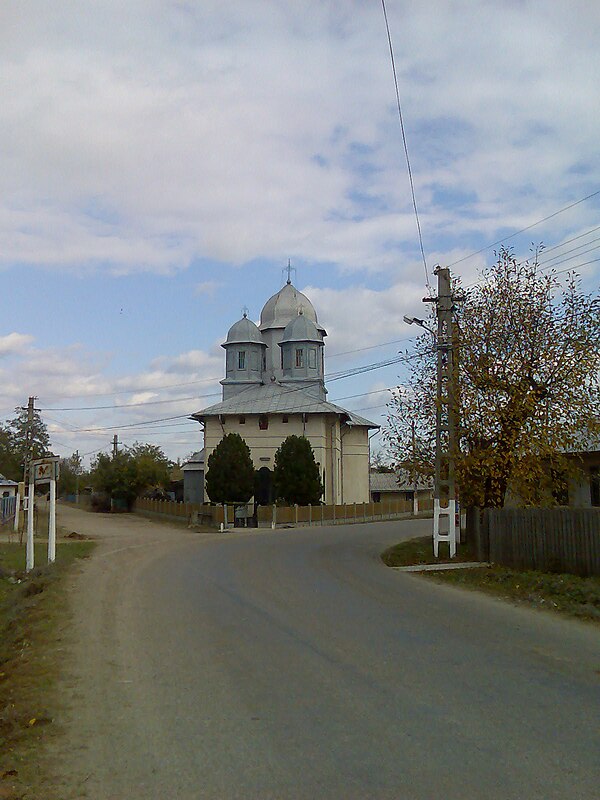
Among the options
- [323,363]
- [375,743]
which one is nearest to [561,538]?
[375,743]

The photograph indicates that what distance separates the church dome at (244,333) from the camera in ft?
230

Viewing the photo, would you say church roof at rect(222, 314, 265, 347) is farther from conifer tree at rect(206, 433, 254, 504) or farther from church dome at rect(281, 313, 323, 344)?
conifer tree at rect(206, 433, 254, 504)

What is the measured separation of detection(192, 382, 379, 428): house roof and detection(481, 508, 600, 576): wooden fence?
1531 inches

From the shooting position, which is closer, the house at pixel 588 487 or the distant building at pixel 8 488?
the house at pixel 588 487

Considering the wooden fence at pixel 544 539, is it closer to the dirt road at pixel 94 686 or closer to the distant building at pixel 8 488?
the dirt road at pixel 94 686

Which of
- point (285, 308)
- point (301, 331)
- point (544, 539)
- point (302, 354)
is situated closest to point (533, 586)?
point (544, 539)

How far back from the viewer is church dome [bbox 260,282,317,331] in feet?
240

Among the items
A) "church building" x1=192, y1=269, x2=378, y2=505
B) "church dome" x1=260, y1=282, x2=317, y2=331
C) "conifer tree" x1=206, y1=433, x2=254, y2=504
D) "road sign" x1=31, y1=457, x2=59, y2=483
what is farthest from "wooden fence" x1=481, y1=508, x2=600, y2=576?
"church dome" x1=260, y1=282, x2=317, y2=331

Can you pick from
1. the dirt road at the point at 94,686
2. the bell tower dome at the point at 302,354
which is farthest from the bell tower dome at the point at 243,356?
the dirt road at the point at 94,686

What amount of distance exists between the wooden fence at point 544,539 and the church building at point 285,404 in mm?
37969

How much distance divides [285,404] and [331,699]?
5375cm

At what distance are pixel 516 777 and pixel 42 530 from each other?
38.8m

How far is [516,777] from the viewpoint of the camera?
5.39 metres

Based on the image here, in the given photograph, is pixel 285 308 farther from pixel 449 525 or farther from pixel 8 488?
pixel 449 525
